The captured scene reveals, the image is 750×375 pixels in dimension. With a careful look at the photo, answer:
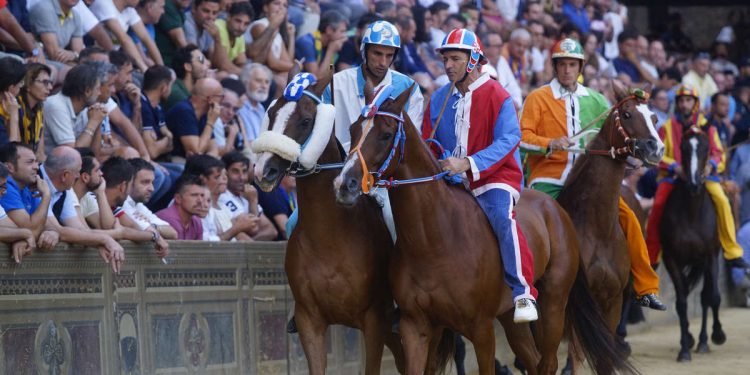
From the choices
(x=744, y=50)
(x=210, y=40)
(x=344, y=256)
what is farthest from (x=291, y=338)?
(x=744, y=50)

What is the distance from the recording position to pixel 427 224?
7.05 metres

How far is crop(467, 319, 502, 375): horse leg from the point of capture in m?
7.19

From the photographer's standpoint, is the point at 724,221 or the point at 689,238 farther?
the point at 724,221

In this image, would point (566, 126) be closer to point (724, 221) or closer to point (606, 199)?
point (606, 199)

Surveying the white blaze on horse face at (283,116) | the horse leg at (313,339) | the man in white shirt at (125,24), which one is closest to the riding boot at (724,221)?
the man in white shirt at (125,24)

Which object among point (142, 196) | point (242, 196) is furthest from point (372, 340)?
point (242, 196)

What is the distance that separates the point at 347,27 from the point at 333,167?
7388mm

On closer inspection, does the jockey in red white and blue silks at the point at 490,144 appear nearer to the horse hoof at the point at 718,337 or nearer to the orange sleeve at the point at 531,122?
the orange sleeve at the point at 531,122

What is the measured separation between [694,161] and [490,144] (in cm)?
508

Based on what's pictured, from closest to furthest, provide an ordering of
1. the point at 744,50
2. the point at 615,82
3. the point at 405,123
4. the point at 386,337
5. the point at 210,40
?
the point at 405,123 → the point at 386,337 → the point at 615,82 → the point at 210,40 → the point at 744,50

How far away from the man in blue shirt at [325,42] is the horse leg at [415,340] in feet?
22.1

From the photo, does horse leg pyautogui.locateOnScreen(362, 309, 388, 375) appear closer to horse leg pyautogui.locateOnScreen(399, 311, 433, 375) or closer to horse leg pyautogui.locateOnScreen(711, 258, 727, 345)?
horse leg pyautogui.locateOnScreen(399, 311, 433, 375)

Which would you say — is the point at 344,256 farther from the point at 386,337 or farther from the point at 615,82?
the point at 615,82

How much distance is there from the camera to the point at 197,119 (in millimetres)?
10961
